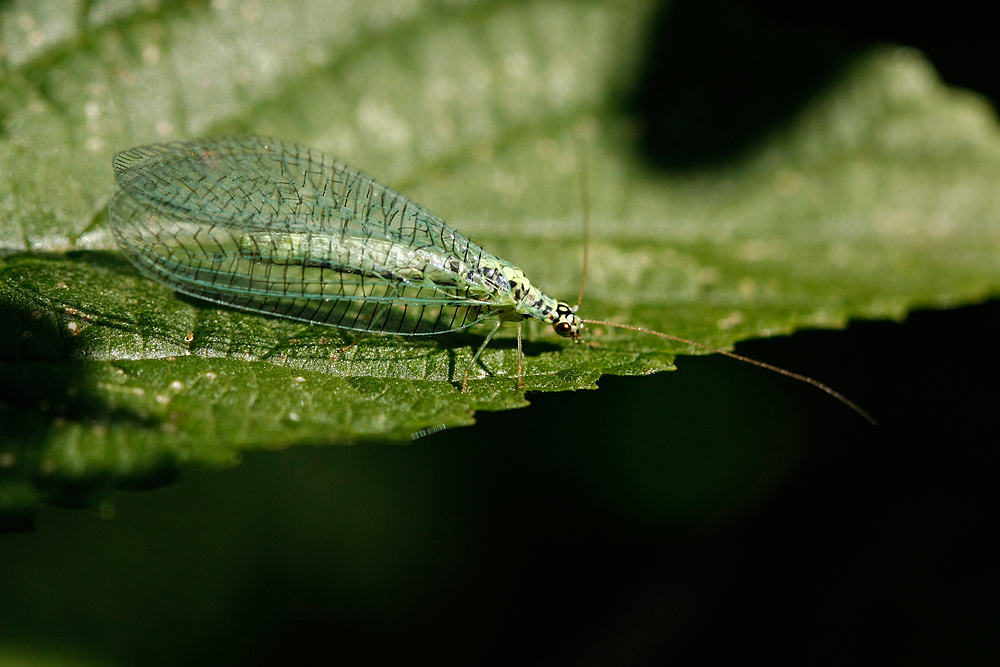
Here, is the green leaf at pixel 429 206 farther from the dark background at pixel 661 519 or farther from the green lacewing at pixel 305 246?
the dark background at pixel 661 519

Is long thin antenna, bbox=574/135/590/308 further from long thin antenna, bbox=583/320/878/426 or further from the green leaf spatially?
long thin antenna, bbox=583/320/878/426

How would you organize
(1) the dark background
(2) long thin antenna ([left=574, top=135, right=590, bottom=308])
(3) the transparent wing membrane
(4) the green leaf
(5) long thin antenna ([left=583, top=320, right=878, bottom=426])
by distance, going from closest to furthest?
(4) the green leaf, (3) the transparent wing membrane, (5) long thin antenna ([left=583, top=320, right=878, bottom=426]), (1) the dark background, (2) long thin antenna ([left=574, top=135, right=590, bottom=308])

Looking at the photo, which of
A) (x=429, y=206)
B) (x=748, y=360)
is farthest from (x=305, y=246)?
(x=748, y=360)

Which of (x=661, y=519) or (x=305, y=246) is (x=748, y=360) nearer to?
(x=661, y=519)

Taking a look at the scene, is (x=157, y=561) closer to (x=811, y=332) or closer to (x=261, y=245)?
(x=261, y=245)

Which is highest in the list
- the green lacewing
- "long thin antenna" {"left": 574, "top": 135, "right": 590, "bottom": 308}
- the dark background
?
"long thin antenna" {"left": 574, "top": 135, "right": 590, "bottom": 308}

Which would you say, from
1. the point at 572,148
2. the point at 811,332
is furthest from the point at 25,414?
the point at 811,332

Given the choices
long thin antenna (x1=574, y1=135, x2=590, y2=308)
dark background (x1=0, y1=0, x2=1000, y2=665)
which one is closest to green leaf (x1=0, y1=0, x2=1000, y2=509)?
long thin antenna (x1=574, y1=135, x2=590, y2=308)

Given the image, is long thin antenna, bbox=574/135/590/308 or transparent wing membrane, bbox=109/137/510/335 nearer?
transparent wing membrane, bbox=109/137/510/335
